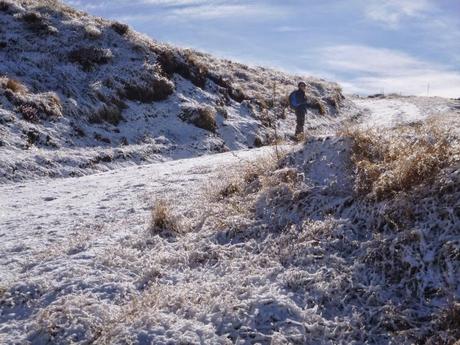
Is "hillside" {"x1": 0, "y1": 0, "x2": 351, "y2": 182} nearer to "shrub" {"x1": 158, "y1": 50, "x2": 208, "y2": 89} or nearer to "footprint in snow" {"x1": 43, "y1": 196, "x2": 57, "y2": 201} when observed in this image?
"shrub" {"x1": 158, "y1": 50, "x2": 208, "y2": 89}

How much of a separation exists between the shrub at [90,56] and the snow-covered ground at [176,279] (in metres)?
13.0

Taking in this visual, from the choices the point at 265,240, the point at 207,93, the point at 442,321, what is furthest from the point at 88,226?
the point at 207,93

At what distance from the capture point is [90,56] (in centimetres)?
2141

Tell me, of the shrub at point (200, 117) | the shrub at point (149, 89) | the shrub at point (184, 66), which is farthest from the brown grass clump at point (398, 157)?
the shrub at point (184, 66)

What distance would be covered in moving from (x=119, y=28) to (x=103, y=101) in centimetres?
719

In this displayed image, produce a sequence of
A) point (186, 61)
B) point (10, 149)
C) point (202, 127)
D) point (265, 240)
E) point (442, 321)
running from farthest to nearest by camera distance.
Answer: point (186, 61), point (202, 127), point (10, 149), point (265, 240), point (442, 321)

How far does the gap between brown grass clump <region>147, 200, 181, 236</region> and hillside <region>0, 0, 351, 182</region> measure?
716 cm

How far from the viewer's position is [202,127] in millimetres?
20703

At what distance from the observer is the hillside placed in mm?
15477

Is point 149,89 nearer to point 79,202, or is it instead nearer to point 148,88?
point 148,88

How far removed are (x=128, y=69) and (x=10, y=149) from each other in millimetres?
8888

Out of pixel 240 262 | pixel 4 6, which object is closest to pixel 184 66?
pixel 4 6

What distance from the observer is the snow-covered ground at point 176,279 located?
16.0 ft

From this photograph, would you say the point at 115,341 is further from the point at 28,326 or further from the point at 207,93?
the point at 207,93
